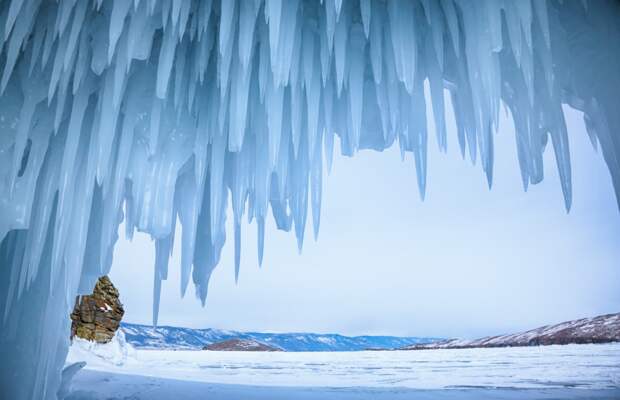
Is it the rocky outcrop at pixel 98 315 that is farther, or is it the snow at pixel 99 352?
the rocky outcrop at pixel 98 315

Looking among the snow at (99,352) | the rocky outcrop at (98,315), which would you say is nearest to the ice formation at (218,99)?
the snow at (99,352)

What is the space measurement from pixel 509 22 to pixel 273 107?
170cm

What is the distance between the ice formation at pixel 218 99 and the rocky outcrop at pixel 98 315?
9405 mm

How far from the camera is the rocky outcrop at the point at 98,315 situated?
12023 mm

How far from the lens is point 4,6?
3107 millimetres

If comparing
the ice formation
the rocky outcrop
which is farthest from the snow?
the ice formation

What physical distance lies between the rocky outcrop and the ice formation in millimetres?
9405

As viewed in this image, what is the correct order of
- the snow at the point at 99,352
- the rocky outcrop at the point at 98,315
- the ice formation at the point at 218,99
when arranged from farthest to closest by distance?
the rocky outcrop at the point at 98,315
the snow at the point at 99,352
the ice formation at the point at 218,99

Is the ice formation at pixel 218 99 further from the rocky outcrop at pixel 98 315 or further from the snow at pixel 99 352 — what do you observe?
the rocky outcrop at pixel 98 315

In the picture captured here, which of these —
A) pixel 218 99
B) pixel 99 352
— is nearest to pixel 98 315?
pixel 99 352

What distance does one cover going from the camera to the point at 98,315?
12.4m

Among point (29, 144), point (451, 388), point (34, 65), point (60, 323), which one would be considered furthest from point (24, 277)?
point (451, 388)

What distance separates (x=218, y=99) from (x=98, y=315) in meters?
11.2

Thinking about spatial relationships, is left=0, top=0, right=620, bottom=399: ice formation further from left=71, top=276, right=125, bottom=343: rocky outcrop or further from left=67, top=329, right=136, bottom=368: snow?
left=71, top=276, right=125, bottom=343: rocky outcrop
